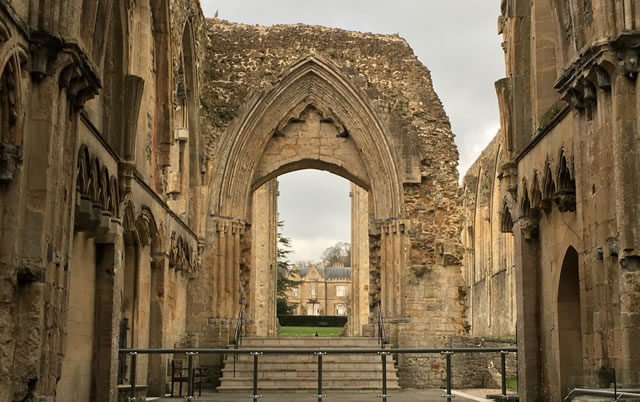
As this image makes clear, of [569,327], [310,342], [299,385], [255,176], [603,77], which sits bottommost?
[299,385]

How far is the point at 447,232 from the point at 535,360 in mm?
9522

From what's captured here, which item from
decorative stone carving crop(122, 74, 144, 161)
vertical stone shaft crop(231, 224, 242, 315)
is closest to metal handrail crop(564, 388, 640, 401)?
decorative stone carving crop(122, 74, 144, 161)

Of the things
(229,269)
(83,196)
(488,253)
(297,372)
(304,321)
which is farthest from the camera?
(304,321)

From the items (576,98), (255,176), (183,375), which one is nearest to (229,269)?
(255,176)

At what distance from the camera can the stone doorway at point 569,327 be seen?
10375 mm

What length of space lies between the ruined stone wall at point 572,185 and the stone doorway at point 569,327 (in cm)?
1

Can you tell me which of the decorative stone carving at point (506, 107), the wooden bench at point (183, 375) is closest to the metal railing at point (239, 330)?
the wooden bench at point (183, 375)

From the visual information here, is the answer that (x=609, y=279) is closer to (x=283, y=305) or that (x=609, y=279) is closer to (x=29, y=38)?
(x=29, y=38)

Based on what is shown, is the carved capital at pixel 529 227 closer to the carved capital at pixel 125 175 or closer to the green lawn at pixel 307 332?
the carved capital at pixel 125 175

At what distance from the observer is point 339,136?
69.8 feet

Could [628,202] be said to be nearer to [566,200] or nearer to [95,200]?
[566,200]

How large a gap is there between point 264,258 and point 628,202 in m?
25.8

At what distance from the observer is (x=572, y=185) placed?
9.70 metres

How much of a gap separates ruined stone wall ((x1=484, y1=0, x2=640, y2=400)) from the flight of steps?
2928 mm
